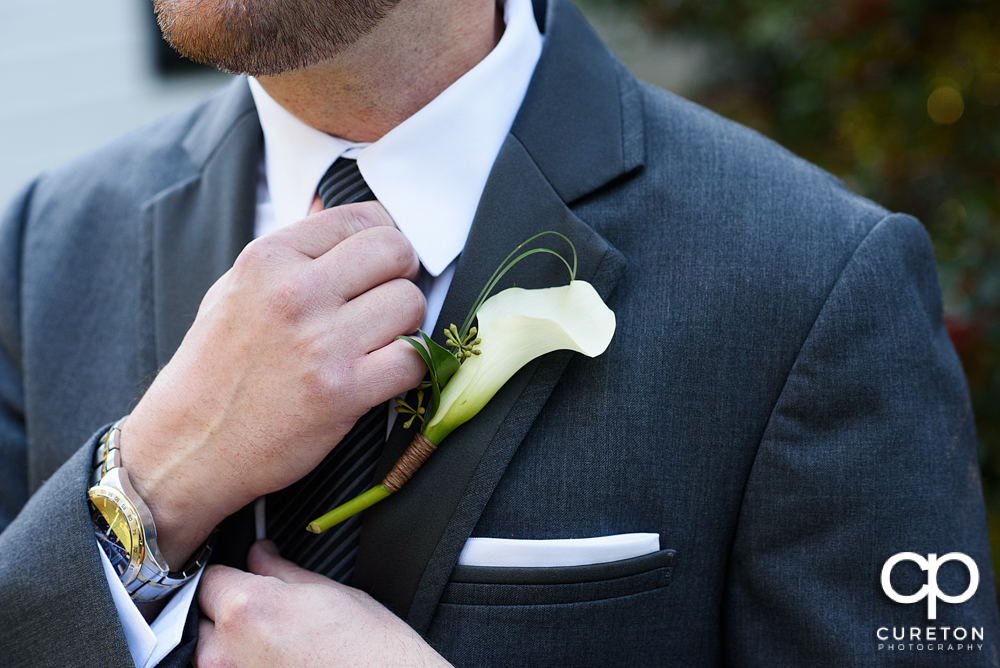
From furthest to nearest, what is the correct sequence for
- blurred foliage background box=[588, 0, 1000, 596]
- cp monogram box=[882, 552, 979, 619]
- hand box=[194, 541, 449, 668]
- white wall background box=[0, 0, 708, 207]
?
white wall background box=[0, 0, 708, 207] < blurred foliage background box=[588, 0, 1000, 596] < cp monogram box=[882, 552, 979, 619] < hand box=[194, 541, 449, 668]

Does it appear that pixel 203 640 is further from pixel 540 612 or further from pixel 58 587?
A: pixel 540 612

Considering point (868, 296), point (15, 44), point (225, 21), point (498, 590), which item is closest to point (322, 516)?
point (498, 590)

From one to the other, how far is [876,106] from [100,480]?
2577 mm

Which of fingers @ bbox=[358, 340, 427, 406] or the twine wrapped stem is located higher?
fingers @ bbox=[358, 340, 427, 406]

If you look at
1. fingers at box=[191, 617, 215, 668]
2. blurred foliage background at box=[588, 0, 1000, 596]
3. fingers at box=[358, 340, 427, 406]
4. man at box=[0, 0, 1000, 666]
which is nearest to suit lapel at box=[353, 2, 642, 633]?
man at box=[0, 0, 1000, 666]

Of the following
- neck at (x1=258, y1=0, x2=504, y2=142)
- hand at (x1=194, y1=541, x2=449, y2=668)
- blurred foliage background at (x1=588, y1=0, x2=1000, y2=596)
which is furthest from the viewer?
blurred foliage background at (x1=588, y1=0, x2=1000, y2=596)

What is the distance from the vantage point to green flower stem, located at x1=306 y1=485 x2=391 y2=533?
3.59 feet

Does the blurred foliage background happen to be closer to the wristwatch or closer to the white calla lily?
the white calla lily

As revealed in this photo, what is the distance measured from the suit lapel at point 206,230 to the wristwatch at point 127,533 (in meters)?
0.10

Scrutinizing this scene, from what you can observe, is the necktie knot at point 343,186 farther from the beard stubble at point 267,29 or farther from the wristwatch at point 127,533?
the wristwatch at point 127,533

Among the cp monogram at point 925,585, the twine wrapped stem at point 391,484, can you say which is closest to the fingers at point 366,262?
the twine wrapped stem at point 391,484

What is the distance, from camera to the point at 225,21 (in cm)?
113

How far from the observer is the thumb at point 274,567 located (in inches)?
44.3

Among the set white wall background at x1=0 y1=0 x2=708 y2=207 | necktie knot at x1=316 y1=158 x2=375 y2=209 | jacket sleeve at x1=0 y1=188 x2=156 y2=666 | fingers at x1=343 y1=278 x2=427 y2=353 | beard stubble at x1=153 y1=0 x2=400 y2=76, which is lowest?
white wall background at x1=0 y1=0 x2=708 y2=207
